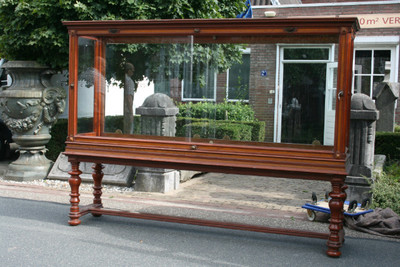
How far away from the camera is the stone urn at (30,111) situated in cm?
895

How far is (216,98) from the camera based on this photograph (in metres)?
5.93

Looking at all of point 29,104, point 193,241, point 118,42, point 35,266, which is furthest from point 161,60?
point 29,104

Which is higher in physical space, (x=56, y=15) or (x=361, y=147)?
(x=56, y=15)

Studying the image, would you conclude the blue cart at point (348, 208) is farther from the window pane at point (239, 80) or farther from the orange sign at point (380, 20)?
the orange sign at point (380, 20)

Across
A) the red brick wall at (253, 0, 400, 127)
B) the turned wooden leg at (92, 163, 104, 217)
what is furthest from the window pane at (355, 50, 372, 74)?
the turned wooden leg at (92, 163, 104, 217)

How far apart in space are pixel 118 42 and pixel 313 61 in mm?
2331

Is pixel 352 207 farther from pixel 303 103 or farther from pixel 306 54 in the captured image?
pixel 306 54

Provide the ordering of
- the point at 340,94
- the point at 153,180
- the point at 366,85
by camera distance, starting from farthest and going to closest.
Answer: the point at 366,85 → the point at 153,180 → the point at 340,94

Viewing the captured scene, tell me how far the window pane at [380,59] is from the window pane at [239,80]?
9.43 metres

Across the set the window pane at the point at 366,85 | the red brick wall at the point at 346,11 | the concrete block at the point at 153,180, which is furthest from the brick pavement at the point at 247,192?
the red brick wall at the point at 346,11

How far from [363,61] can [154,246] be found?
1106cm

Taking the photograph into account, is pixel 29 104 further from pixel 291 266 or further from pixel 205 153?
pixel 291 266

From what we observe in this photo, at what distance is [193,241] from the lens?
18.0 ft

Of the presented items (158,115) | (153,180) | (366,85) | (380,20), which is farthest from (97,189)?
(380,20)
